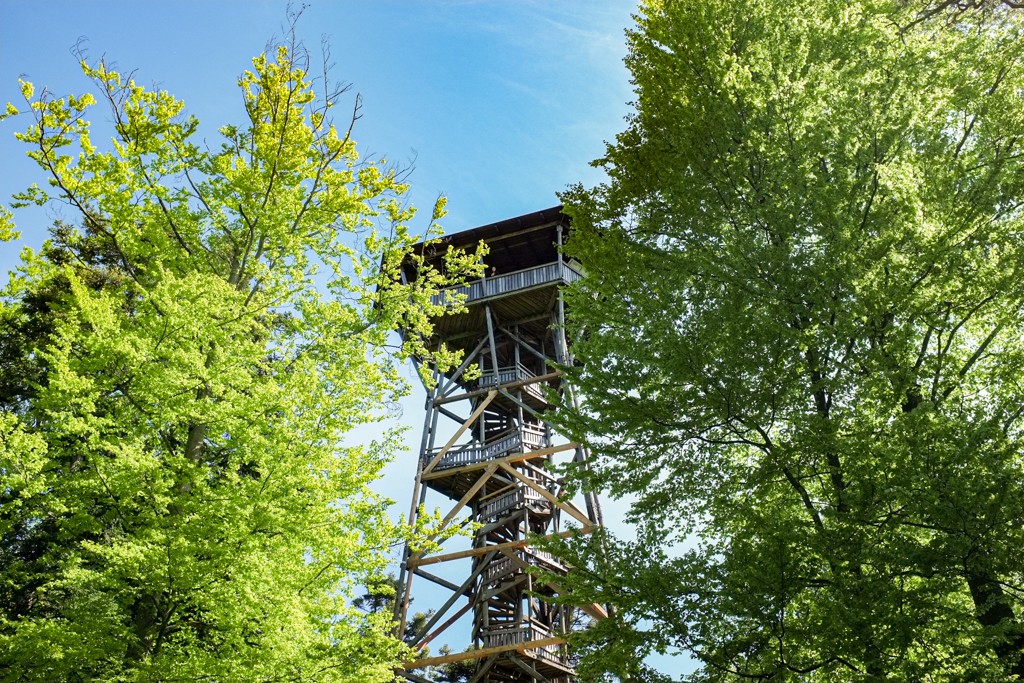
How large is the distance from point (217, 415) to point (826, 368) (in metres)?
5.31

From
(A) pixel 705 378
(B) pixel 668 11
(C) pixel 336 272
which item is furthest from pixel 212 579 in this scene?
(B) pixel 668 11

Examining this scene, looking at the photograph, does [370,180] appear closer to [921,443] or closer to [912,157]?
[912,157]

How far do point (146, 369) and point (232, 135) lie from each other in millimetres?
3155

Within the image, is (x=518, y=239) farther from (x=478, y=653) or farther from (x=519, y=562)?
(x=478, y=653)

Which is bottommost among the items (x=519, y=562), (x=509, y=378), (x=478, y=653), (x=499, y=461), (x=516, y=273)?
(x=478, y=653)

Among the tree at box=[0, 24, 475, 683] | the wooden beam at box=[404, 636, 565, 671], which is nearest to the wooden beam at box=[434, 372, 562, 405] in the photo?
the wooden beam at box=[404, 636, 565, 671]

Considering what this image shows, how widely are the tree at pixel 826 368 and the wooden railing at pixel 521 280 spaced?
36.2 ft

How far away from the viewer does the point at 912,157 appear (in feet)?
22.1

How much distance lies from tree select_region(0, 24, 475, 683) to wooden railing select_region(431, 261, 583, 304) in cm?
1051

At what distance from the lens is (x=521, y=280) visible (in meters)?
19.8

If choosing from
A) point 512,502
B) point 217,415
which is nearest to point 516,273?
point 512,502

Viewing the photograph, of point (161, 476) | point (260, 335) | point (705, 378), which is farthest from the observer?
point (260, 335)

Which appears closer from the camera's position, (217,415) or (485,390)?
(217,415)

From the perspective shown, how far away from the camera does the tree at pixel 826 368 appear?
200 inches
